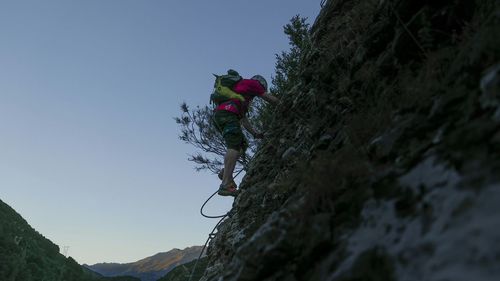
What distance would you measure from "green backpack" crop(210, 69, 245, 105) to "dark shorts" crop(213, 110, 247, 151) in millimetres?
251

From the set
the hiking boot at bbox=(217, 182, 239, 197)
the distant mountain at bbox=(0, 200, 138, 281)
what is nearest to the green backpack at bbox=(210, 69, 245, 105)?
the hiking boot at bbox=(217, 182, 239, 197)

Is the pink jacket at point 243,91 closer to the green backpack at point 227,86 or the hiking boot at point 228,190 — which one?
the green backpack at point 227,86

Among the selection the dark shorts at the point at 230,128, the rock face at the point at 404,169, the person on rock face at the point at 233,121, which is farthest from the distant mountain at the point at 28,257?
the rock face at the point at 404,169

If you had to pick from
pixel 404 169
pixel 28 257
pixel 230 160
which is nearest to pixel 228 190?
pixel 230 160

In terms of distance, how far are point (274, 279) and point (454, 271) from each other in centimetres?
124

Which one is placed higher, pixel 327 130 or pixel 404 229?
pixel 327 130

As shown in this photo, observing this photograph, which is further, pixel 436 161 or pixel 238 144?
pixel 238 144

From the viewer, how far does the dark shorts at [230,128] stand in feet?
22.5

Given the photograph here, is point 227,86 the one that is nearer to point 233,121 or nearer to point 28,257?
point 233,121

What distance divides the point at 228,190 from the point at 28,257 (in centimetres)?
2342

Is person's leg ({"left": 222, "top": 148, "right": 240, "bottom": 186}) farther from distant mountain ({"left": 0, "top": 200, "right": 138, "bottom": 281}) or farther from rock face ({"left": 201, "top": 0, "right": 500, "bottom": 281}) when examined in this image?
distant mountain ({"left": 0, "top": 200, "right": 138, "bottom": 281})

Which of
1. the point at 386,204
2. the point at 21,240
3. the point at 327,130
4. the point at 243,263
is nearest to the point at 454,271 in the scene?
the point at 386,204

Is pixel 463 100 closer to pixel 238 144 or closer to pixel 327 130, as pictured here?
pixel 327 130

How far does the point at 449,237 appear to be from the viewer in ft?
5.28
